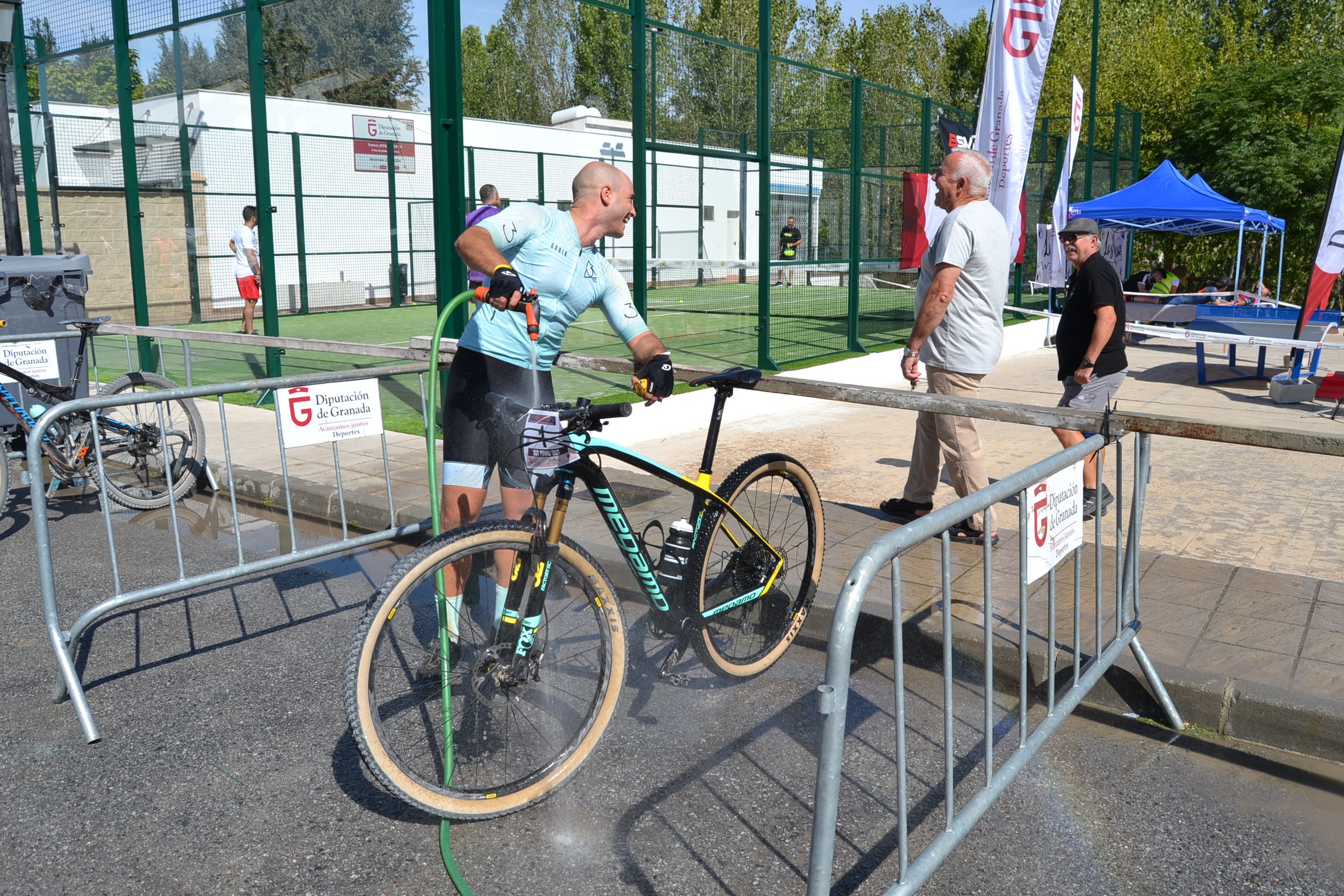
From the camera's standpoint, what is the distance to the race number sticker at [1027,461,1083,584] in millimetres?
2889

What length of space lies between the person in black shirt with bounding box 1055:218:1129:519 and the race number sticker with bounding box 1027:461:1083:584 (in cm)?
347

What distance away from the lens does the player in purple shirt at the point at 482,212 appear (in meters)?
9.02

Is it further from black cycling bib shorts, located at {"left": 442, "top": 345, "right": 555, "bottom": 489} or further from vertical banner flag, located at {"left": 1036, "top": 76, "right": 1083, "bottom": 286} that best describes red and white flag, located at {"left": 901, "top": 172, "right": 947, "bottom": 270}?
black cycling bib shorts, located at {"left": 442, "top": 345, "right": 555, "bottom": 489}

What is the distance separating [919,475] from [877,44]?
2062 inches

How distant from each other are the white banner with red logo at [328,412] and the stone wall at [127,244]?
328 inches

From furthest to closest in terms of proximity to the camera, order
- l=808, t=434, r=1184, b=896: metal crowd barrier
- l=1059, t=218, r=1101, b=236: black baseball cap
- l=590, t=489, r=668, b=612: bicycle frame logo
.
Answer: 1. l=1059, t=218, r=1101, b=236: black baseball cap
2. l=590, t=489, r=668, b=612: bicycle frame logo
3. l=808, t=434, r=1184, b=896: metal crowd barrier

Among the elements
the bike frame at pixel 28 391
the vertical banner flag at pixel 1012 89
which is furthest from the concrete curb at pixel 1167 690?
the vertical banner flag at pixel 1012 89

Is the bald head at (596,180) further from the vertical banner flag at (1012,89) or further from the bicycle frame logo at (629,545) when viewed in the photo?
the vertical banner flag at (1012,89)

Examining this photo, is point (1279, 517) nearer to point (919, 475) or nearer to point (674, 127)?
point (919, 475)

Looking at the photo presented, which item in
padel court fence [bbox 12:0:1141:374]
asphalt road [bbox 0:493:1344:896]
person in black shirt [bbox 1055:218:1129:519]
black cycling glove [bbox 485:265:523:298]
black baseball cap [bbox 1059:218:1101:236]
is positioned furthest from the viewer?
padel court fence [bbox 12:0:1141:374]

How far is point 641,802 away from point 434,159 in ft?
21.3

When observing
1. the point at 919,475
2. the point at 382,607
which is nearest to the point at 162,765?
the point at 382,607

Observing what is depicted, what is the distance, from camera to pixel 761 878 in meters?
2.84

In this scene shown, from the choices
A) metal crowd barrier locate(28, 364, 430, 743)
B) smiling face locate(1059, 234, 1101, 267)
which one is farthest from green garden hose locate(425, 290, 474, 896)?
smiling face locate(1059, 234, 1101, 267)
